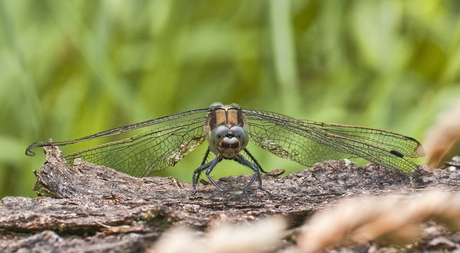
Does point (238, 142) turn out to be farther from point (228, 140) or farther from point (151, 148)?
point (151, 148)

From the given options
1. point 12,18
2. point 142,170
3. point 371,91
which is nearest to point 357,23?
point 371,91


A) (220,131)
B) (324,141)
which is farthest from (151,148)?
(324,141)

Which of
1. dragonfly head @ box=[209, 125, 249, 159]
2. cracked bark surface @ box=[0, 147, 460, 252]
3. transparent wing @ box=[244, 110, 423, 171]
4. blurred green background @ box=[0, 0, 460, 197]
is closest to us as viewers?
cracked bark surface @ box=[0, 147, 460, 252]

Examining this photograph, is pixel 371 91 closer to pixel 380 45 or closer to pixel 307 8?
pixel 380 45

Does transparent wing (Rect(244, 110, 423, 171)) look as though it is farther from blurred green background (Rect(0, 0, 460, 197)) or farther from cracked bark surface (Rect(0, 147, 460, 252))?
blurred green background (Rect(0, 0, 460, 197))

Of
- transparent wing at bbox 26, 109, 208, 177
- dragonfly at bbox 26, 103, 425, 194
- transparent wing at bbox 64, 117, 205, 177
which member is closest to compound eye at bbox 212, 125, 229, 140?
dragonfly at bbox 26, 103, 425, 194

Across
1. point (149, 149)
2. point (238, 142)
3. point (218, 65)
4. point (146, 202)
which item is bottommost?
point (146, 202)

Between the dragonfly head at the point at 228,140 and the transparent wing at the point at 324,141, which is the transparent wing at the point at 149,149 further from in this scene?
the transparent wing at the point at 324,141

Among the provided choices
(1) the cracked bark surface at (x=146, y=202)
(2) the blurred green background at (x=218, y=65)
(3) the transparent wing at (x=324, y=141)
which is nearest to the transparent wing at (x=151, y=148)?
(1) the cracked bark surface at (x=146, y=202)
